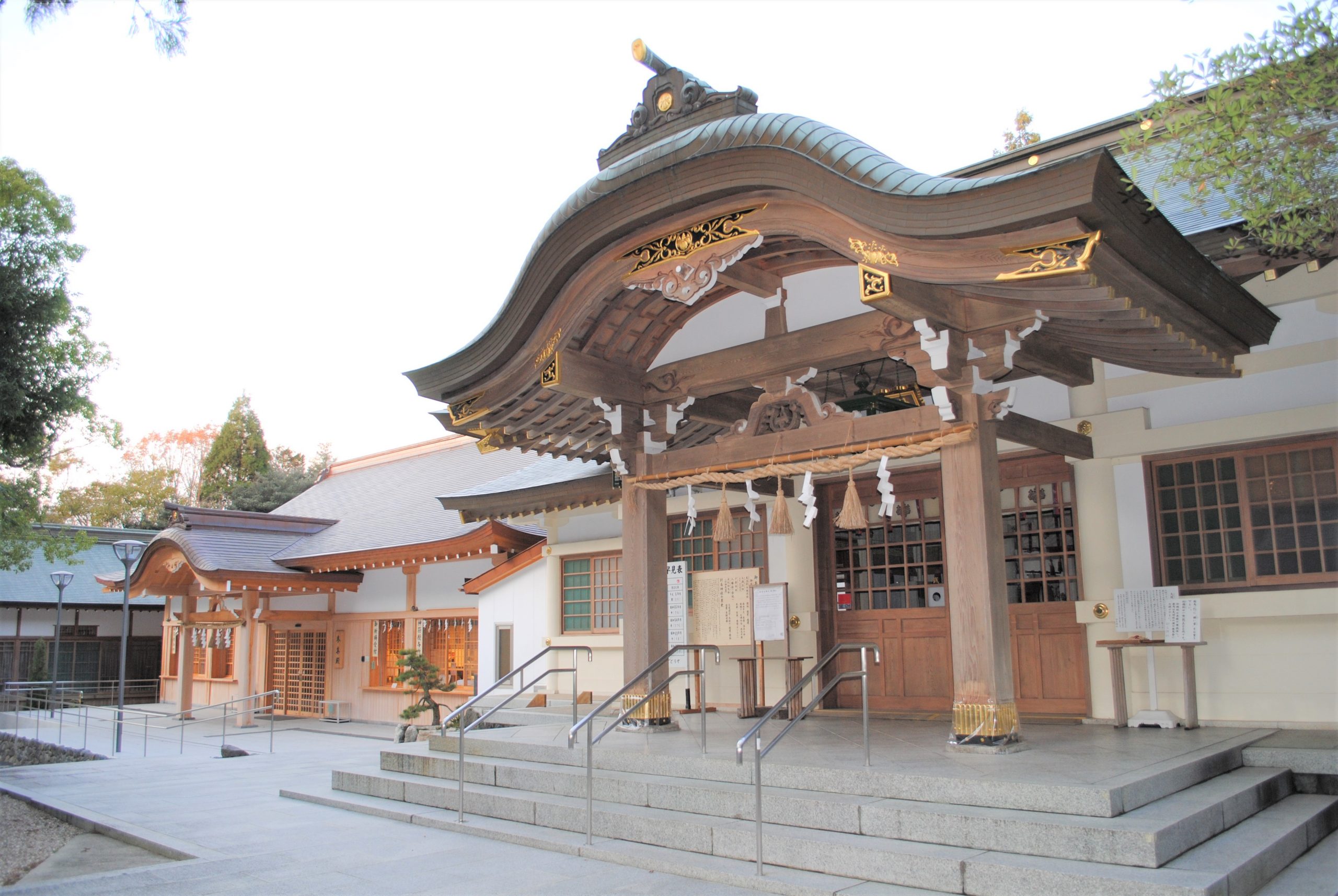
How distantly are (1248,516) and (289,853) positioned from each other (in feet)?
25.5

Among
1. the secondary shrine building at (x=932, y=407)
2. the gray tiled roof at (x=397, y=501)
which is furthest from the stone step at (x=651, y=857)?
the gray tiled roof at (x=397, y=501)

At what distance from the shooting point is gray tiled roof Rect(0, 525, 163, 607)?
1009 inches

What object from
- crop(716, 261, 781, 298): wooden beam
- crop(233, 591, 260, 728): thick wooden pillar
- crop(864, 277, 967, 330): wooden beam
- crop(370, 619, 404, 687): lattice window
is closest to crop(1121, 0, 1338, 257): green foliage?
crop(864, 277, 967, 330): wooden beam

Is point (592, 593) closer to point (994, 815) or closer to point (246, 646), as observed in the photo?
point (994, 815)

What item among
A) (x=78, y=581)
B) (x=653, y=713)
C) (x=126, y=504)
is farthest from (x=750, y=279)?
(x=126, y=504)

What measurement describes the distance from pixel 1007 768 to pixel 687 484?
12.2ft

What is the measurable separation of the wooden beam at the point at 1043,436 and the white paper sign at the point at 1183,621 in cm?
144

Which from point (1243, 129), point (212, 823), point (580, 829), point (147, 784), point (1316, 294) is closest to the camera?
point (1243, 129)

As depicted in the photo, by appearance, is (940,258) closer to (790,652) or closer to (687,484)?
(687,484)

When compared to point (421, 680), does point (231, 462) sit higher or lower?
higher

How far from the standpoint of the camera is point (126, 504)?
124ft

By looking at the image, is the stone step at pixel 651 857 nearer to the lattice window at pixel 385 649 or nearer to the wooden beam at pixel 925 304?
the wooden beam at pixel 925 304

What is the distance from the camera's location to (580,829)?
6562mm

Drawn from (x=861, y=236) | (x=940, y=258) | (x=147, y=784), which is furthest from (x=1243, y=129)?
(x=147, y=784)
